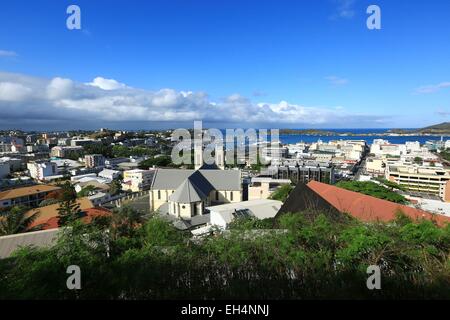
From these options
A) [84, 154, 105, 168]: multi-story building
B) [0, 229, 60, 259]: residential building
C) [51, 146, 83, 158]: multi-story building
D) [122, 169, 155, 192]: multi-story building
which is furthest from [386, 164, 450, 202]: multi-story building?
[51, 146, 83, 158]: multi-story building

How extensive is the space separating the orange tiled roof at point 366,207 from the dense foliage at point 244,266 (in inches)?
264

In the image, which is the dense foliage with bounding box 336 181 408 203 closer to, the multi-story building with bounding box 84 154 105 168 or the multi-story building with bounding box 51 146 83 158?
the multi-story building with bounding box 84 154 105 168

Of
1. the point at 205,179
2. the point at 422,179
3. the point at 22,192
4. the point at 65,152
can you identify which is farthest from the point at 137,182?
the point at 65,152

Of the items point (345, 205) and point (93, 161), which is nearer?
point (345, 205)

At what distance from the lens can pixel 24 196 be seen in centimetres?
3538

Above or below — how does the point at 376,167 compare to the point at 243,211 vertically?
below

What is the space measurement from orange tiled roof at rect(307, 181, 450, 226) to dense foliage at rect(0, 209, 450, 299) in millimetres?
6711

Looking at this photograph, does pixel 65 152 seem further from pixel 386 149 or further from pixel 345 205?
pixel 386 149

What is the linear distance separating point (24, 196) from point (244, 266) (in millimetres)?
39226

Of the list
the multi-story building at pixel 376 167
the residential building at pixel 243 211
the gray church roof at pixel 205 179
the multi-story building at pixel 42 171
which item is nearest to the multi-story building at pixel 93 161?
the multi-story building at pixel 42 171

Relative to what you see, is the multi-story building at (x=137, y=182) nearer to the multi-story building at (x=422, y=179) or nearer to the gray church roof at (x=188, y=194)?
the gray church roof at (x=188, y=194)

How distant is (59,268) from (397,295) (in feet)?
20.7
